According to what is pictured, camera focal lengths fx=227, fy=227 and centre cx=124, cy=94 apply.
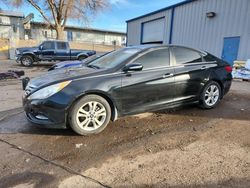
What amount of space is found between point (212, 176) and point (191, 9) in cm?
1479

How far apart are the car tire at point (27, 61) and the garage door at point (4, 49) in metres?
9.47

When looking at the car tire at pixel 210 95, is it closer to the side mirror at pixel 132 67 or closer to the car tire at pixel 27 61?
the side mirror at pixel 132 67

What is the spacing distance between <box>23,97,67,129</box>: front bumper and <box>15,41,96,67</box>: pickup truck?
14.5m

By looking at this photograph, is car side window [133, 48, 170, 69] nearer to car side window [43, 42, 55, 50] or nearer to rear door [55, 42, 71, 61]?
rear door [55, 42, 71, 61]

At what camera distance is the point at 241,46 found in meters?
12.5

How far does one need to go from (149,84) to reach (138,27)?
60.9 ft

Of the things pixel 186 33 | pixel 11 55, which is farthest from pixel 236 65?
pixel 11 55

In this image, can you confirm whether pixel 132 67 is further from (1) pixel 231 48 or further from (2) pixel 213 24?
(2) pixel 213 24

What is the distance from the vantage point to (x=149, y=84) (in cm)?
425

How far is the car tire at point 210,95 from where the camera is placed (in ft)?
16.8

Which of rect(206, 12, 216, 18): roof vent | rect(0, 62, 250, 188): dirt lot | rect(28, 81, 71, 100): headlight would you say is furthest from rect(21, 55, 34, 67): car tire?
rect(28, 81, 71, 100): headlight

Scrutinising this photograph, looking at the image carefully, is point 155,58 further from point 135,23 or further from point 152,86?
point 135,23

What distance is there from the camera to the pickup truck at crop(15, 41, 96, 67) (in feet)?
55.4

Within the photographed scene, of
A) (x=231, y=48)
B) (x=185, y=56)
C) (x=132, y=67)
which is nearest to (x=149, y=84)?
(x=132, y=67)
